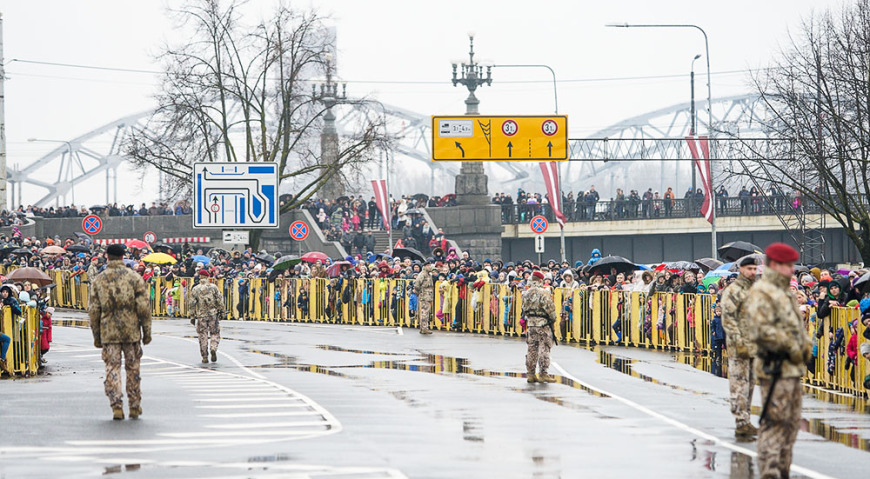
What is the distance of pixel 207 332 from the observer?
23.0 meters

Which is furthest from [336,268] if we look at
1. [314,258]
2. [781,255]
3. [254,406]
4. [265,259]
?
[781,255]

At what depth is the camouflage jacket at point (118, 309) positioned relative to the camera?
1375 centimetres

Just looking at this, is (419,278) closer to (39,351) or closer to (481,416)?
(39,351)

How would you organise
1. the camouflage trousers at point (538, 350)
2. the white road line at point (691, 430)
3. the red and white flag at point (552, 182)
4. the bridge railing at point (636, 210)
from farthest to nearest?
1. the bridge railing at point (636, 210)
2. the red and white flag at point (552, 182)
3. the camouflage trousers at point (538, 350)
4. the white road line at point (691, 430)

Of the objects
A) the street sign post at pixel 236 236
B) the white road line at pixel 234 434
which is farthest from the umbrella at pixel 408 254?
the white road line at pixel 234 434

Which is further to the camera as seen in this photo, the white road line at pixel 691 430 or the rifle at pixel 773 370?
the white road line at pixel 691 430

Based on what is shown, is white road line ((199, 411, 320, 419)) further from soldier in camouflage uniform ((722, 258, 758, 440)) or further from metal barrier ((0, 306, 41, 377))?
metal barrier ((0, 306, 41, 377))

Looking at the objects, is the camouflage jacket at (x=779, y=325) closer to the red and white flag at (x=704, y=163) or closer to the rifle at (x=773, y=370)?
the rifle at (x=773, y=370)

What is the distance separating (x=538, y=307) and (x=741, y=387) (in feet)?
20.9

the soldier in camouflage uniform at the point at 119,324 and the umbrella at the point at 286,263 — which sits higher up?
the umbrella at the point at 286,263

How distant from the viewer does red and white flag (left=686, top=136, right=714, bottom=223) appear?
127ft

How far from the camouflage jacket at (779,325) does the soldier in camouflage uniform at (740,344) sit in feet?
8.83

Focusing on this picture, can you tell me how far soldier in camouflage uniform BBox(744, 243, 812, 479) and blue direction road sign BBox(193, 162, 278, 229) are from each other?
24556mm

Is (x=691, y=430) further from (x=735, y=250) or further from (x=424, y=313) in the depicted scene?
(x=735, y=250)
